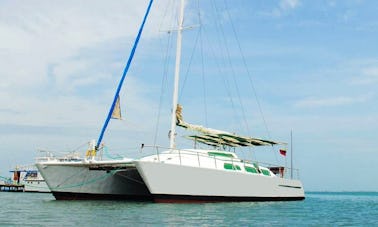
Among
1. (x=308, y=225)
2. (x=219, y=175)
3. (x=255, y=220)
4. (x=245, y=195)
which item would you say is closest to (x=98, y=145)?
(x=219, y=175)

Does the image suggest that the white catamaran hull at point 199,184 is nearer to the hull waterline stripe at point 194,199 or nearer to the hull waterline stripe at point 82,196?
the hull waterline stripe at point 194,199

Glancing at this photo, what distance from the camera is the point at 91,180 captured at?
23.3m

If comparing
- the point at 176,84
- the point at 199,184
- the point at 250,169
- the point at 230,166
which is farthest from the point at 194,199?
the point at 176,84

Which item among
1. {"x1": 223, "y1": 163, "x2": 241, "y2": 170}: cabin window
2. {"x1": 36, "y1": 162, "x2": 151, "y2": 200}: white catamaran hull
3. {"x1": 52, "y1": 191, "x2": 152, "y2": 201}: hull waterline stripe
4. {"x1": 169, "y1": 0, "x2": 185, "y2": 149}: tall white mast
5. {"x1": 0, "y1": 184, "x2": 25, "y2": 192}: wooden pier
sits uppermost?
{"x1": 169, "y1": 0, "x2": 185, "y2": 149}: tall white mast

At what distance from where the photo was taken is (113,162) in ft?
68.5

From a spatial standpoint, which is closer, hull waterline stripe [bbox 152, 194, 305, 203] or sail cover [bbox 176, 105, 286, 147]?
hull waterline stripe [bbox 152, 194, 305, 203]

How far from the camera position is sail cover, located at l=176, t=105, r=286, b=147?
25.4m

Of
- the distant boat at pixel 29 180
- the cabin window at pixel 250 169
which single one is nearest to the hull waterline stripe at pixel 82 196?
the cabin window at pixel 250 169

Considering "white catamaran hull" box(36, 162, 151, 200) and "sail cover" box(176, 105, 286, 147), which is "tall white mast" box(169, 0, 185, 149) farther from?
"white catamaran hull" box(36, 162, 151, 200)

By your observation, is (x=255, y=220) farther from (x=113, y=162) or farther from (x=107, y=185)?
(x=107, y=185)

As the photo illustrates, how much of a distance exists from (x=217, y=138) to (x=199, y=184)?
5.57 metres

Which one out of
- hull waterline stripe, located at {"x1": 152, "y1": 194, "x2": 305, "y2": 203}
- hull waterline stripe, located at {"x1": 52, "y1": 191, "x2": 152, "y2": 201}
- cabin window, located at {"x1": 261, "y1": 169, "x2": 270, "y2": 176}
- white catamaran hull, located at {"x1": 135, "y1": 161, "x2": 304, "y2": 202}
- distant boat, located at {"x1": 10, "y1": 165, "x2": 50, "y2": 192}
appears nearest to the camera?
white catamaran hull, located at {"x1": 135, "y1": 161, "x2": 304, "y2": 202}

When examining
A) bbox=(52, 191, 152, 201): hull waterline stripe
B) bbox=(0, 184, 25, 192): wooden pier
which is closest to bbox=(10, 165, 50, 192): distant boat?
bbox=(0, 184, 25, 192): wooden pier

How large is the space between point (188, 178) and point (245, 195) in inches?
167
